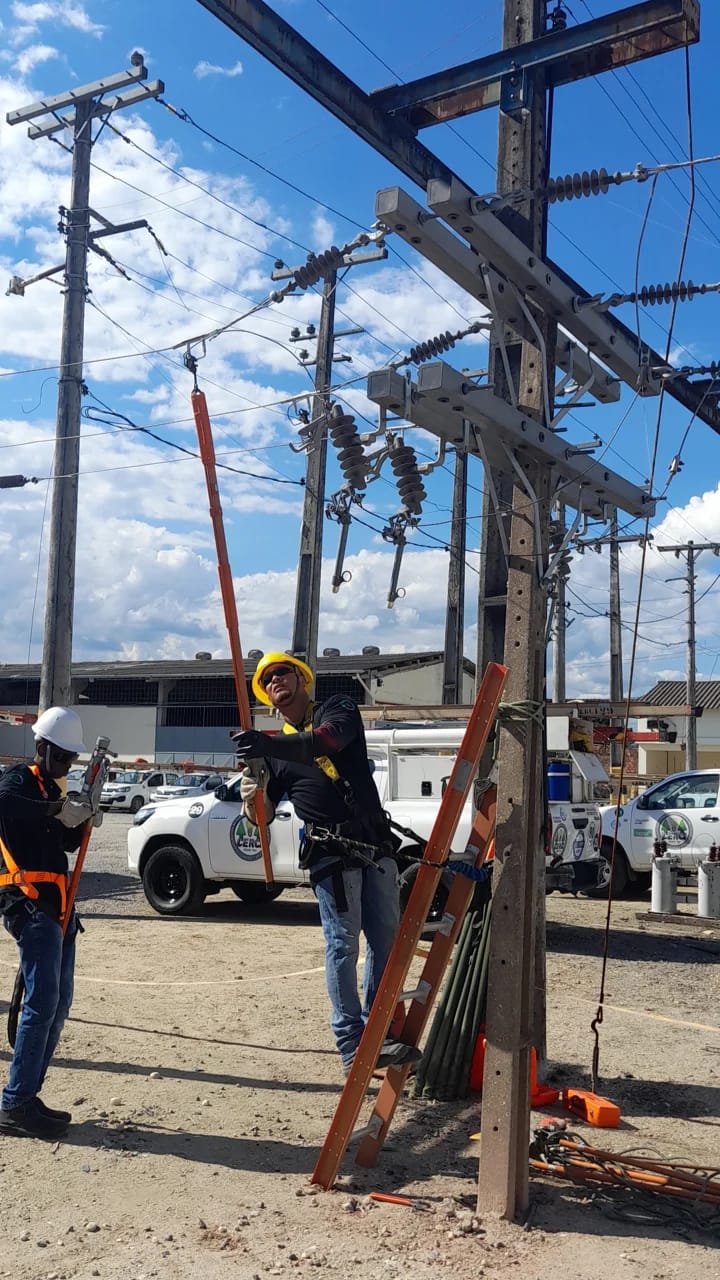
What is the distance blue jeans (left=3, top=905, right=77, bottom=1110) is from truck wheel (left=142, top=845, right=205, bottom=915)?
7535 mm

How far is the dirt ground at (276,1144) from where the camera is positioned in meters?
4.07

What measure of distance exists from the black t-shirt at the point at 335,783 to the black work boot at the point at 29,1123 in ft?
5.94

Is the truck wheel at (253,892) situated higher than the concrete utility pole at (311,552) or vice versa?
the concrete utility pole at (311,552)

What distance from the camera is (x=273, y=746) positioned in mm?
4941

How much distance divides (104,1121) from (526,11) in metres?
7.31

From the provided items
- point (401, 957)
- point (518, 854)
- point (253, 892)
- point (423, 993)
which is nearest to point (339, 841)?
point (423, 993)

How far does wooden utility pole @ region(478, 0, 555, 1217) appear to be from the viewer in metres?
4.41

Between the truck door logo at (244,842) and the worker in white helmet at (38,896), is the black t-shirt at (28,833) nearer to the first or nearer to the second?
the worker in white helmet at (38,896)

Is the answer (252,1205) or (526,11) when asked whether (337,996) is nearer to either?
(252,1205)

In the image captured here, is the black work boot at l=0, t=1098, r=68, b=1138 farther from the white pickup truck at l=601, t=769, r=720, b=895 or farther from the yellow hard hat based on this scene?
the white pickup truck at l=601, t=769, r=720, b=895

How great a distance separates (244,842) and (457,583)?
1294 centimetres

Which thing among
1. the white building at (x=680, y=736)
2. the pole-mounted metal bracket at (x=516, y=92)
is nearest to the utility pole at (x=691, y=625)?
the white building at (x=680, y=736)

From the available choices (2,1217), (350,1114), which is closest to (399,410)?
(350,1114)

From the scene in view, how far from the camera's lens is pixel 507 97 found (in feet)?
22.6
